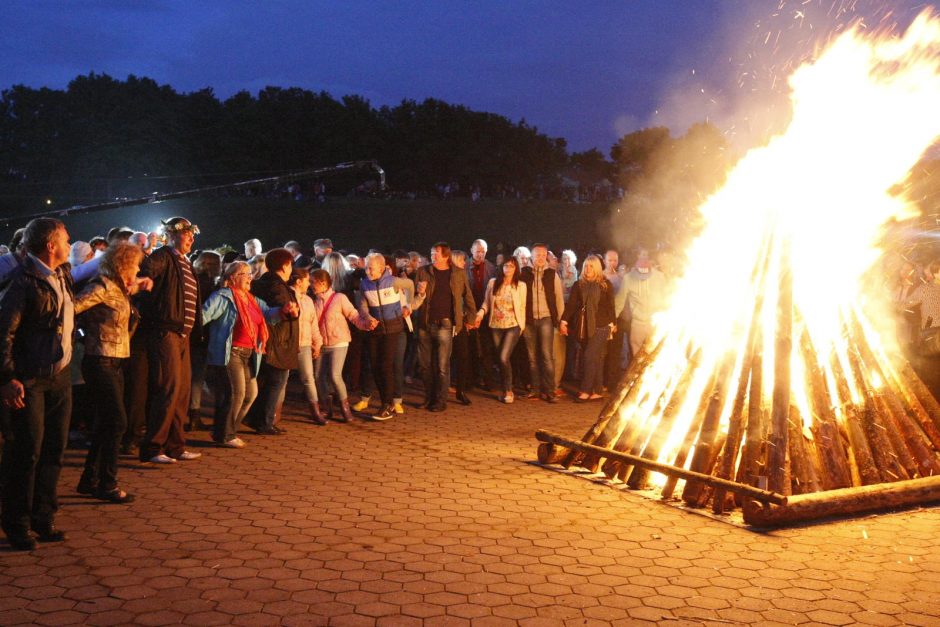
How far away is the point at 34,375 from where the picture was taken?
535 cm

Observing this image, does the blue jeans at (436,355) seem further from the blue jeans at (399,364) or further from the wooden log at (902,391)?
the wooden log at (902,391)

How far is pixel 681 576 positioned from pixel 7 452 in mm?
4270

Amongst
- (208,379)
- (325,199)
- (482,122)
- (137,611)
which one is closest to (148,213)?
(325,199)

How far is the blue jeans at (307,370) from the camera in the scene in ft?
31.7

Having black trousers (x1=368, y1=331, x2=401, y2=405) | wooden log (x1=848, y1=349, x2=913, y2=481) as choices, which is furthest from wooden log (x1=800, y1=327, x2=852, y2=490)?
black trousers (x1=368, y1=331, x2=401, y2=405)

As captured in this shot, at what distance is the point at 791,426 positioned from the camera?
23.0ft

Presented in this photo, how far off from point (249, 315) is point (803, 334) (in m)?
5.31

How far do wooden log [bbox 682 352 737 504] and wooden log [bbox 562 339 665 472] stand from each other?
870 millimetres

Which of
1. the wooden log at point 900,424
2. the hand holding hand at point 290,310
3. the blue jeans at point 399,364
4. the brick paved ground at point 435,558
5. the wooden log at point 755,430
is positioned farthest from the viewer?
the blue jeans at point 399,364

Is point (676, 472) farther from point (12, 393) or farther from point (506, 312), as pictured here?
point (506, 312)

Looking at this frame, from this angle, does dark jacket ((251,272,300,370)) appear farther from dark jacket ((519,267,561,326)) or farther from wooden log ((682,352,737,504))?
wooden log ((682,352,737,504))

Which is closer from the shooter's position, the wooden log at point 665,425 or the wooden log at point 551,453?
the wooden log at point 665,425

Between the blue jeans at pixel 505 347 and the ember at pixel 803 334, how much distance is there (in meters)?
3.41

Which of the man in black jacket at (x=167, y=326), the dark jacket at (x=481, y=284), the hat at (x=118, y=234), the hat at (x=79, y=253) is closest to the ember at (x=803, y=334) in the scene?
the man in black jacket at (x=167, y=326)
